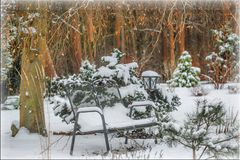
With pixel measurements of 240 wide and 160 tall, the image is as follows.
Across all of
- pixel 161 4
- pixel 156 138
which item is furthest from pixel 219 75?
pixel 156 138

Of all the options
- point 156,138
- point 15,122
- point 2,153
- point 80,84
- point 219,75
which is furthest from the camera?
point 219,75

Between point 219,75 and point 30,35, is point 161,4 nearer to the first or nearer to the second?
point 30,35

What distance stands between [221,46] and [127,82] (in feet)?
23.6

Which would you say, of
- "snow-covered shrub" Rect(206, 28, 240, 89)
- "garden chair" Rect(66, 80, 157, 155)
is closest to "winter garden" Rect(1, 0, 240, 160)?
"garden chair" Rect(66, 80, 157, 155)

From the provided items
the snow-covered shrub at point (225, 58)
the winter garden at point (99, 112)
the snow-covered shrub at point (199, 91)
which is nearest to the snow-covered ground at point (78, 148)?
the winter garden at point (99, 112)

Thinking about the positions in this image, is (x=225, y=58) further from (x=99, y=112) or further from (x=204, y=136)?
(x=204, y=136)

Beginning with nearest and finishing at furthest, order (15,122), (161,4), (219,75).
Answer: (15,122), (161,4), (219,75)

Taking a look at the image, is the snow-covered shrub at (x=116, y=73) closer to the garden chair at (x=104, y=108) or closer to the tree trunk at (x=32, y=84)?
the garden chair at (x=104, y=108)

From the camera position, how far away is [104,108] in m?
5.19

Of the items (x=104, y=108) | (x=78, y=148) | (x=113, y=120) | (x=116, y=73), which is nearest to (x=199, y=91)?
(x=116, y=73)

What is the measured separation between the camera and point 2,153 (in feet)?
13.9

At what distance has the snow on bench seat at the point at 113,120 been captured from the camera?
13.9 ft

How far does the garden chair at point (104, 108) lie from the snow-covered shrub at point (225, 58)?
6.28 metres

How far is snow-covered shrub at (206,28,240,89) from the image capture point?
11430 millimetres
